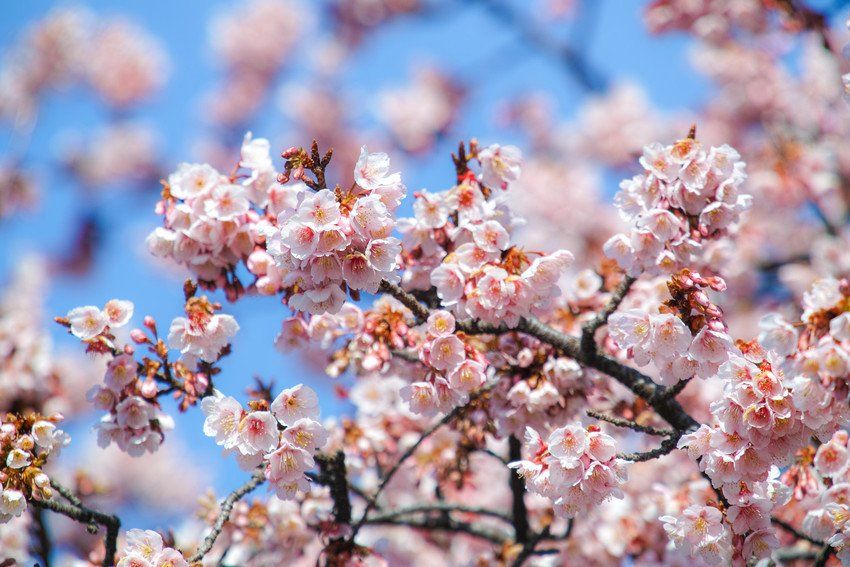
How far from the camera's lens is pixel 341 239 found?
7.62 feet

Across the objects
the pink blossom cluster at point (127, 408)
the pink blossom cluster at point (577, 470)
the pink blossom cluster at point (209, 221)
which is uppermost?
the pink blossom cluster at point (209, 221)

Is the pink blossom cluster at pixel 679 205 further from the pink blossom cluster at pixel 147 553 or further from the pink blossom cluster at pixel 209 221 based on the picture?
the pink blossom cluster at pixel 147 553

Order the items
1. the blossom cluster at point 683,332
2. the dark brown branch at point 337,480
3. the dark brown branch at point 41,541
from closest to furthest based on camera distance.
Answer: the blossom cluster at point 683,332 < the dark brown branch at point 337,480 < the dark brown branch at point 41,541

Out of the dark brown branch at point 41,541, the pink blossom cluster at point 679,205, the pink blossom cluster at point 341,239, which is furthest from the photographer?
the dark brown branch at point 41,541

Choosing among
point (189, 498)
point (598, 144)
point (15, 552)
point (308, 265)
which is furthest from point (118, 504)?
point (308, 265)

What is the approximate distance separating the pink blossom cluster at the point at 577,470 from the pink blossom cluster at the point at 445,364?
34cm

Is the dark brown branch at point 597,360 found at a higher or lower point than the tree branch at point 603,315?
lower

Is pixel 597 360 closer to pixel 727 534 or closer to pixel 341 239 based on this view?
pixel 727 534

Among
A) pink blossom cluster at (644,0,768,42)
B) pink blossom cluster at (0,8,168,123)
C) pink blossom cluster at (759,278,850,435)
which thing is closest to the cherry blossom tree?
pink blossom cluster at (759,278,850,435)

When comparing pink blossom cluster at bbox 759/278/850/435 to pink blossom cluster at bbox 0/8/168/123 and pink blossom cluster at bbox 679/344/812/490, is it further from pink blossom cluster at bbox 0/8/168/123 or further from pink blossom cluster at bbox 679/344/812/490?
pink blossom cluster at bbox 0/8/168/123

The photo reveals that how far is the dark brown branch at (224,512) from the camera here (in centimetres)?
259

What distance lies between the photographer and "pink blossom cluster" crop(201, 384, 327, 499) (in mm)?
2506

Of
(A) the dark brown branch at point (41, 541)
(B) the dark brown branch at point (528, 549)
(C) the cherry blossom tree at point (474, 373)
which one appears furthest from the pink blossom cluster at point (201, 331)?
(B) the dark brown branch at point (528, 549)

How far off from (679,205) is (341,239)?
4.17 feet
